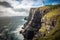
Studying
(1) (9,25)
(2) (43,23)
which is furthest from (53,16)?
(1) (9,25)

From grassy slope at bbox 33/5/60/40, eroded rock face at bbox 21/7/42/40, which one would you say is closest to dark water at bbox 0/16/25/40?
eroded rock face at bbox 21/7/42/40

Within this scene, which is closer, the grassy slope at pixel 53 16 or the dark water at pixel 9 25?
the grassy slope at pixel 53 16

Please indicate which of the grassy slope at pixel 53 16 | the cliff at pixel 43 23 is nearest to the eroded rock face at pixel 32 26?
the cliff at pixel 43 23

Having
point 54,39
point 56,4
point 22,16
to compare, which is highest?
point 56,4

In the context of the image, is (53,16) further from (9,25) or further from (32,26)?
A: (9,25)

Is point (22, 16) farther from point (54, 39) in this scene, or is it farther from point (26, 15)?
point (54, 39)

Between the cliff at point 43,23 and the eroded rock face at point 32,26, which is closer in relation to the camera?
the cliff at point 43,23

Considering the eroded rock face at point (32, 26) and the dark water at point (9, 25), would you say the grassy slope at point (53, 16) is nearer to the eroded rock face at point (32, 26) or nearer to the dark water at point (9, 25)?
the eroded rock face at point (32, 26)

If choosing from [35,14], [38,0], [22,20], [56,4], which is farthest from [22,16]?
[56,4]

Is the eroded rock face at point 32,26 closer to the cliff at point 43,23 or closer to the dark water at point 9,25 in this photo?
the cliff at point 43,23
